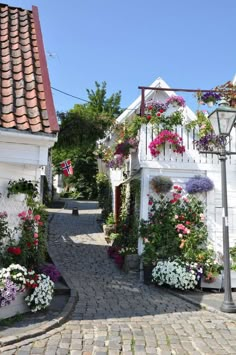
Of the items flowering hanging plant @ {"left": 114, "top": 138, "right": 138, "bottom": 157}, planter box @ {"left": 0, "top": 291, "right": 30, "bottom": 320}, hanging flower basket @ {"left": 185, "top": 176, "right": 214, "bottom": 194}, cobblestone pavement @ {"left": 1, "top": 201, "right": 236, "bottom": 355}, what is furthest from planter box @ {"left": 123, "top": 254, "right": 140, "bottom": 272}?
planter box @ {"left": 0, "top": 291, "right": 30, "bottom": 320}

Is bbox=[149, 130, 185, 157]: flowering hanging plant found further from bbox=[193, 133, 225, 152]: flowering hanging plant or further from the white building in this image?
bbox=[193, 133, 225, 152]: flowering hanging plant

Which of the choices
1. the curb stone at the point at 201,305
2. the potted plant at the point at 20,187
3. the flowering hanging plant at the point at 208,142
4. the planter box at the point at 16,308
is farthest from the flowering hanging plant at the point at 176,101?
the planter box at the point at 16,308

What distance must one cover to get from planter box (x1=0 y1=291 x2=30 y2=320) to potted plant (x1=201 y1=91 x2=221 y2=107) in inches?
261

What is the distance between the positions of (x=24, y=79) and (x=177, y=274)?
16.8ft

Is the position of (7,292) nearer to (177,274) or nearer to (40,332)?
(40,332)

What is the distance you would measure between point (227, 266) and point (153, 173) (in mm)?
3433

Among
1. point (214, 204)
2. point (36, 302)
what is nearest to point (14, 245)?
point (36, 302)

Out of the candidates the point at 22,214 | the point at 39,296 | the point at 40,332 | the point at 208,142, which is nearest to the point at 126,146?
the point at 208,142

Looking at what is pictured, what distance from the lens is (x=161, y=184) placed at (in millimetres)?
9844

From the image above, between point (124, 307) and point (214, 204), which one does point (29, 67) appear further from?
point (214, 204)

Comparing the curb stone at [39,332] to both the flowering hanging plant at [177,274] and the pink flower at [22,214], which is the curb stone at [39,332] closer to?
the pink flower at [22,214]

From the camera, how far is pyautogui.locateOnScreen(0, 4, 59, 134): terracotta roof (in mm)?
6102

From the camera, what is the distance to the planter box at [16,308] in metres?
5.91

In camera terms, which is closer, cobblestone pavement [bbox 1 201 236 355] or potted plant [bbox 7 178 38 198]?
cobblestone pavement [bbox 1 201 236 355]
